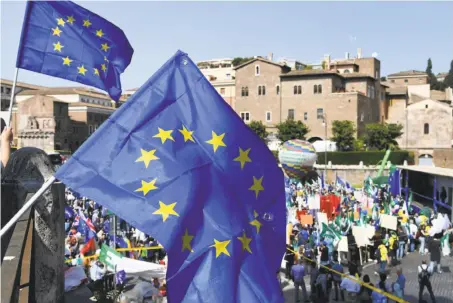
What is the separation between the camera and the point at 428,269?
1325 centimetres

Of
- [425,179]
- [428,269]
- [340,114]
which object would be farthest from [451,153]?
[428,269]

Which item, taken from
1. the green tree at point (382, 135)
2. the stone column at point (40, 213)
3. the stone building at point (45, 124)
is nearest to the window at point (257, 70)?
the green tree at point (382, 135)

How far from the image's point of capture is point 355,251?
16.2 m

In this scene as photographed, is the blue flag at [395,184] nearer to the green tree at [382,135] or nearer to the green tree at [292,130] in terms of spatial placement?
the green tree at [382,135]

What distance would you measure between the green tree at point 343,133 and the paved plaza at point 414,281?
4165 centimetres

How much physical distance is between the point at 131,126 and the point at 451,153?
40128mm

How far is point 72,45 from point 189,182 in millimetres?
2611

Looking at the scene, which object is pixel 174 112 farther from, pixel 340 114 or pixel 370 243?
pixel 340 114

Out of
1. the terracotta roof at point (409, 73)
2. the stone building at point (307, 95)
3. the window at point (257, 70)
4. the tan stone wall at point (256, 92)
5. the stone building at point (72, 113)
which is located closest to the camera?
the stone building at point (307, 95)

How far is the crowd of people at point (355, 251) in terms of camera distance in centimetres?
1212

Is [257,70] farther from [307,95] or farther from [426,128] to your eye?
[426,128]

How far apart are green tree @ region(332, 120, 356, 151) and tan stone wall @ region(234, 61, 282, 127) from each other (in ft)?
32.2

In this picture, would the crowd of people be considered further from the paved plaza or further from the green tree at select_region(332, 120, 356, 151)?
the green tree at select_region(332, 120, 356, 151)

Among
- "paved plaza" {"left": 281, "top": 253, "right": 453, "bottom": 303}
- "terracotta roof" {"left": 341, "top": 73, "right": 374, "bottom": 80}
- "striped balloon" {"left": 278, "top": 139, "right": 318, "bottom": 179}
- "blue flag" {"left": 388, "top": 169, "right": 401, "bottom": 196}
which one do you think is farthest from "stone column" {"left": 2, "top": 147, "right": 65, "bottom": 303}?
"terracotta roof" {"left": 341, "top": 73, "right": 374, "bottom": 80}
